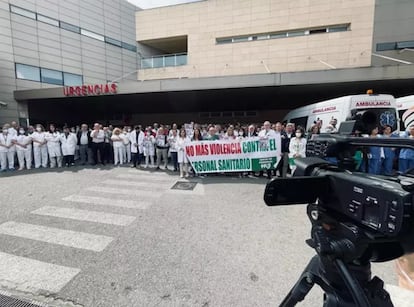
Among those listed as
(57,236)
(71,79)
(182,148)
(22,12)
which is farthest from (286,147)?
(22,12)

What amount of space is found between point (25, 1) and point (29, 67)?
15.9 ft

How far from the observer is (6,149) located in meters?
9.28

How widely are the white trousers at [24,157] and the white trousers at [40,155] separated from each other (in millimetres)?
214

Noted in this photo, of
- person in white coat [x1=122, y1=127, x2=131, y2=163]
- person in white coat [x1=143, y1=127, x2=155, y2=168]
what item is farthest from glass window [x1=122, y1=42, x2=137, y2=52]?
person in white coat [x1=143, y1=127, x2=155, y2=168]

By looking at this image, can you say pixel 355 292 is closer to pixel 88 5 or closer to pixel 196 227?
pixel 196 227

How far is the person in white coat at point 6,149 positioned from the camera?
9.23 metres

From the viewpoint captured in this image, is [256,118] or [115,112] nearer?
[256,118]

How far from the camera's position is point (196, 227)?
4.14 metres

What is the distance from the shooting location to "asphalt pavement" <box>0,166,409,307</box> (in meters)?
2.53

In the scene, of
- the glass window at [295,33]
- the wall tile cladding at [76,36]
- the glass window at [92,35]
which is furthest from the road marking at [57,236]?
the glass window at [92,35]

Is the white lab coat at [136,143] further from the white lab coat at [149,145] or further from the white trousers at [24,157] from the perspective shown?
the white trousers at [24,157]

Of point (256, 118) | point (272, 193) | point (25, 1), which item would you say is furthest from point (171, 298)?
point (25, 1)

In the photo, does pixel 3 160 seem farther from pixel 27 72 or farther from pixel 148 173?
pixel 27 72

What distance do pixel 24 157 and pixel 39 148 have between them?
2.40 feet
